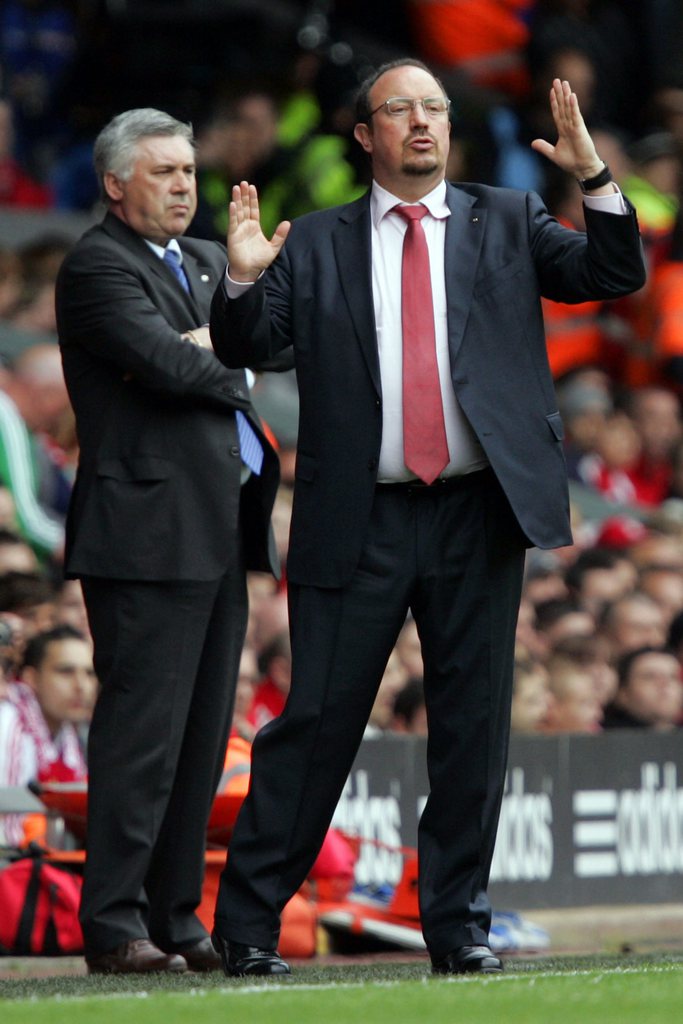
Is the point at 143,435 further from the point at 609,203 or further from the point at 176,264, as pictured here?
the point at 609,203

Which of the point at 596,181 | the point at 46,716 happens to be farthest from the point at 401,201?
the point at 46,716

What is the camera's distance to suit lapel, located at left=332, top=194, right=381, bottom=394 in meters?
5.66

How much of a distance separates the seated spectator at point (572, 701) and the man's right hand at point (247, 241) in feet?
16.4

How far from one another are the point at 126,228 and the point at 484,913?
84.2 inches

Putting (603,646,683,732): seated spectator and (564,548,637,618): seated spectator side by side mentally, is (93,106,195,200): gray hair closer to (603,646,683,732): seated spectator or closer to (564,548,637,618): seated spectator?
(603,646,683,732): seated spectator

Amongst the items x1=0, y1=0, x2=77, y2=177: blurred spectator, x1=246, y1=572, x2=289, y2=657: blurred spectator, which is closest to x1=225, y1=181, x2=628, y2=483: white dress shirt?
x1=246, y1=572, x2=289, y2=657: blurred spectator

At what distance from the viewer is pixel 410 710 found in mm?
9492

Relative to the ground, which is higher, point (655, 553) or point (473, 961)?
point (655, 553)

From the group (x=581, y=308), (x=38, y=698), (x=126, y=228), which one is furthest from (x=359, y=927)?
(x=581, y=308)

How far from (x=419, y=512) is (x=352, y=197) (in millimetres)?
8511

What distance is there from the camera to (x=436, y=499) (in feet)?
18.7

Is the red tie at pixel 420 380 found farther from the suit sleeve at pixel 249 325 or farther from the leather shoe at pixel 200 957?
the leather shoe at pixel 200 957

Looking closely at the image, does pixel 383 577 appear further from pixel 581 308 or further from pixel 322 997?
pixel 581 308

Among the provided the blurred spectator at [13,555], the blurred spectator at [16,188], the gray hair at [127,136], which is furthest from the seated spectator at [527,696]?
the blurred spectator at [16,188]
